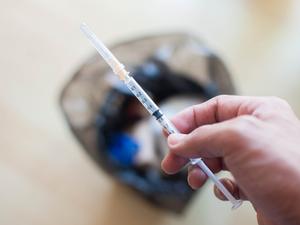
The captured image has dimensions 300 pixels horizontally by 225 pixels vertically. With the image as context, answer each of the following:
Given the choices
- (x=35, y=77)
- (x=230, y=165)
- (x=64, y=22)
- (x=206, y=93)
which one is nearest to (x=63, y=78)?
(x=35, y=77)

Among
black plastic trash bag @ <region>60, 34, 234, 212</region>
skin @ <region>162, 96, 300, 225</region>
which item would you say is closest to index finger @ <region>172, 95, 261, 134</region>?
skin @ <region>162, 96, 300, 225</region>

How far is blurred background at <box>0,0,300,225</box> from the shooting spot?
1.15 metres

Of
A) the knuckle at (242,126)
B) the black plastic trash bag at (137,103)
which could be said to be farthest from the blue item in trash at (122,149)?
the knuckle at (242,126)

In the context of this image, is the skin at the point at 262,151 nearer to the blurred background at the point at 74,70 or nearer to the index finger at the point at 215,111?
the index finger at the point at 215,111

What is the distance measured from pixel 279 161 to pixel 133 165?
2.16ft

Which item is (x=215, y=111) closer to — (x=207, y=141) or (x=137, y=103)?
(x=207, y=141)

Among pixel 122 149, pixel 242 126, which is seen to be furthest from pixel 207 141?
pixel 122 149

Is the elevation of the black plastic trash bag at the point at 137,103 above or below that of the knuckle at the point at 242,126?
above

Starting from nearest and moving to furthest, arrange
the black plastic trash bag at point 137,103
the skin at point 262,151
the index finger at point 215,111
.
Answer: the skin at point 262,151
the index finger at point 215,111
the black plastic trash bag at point 137,103

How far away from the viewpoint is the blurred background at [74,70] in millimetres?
1146

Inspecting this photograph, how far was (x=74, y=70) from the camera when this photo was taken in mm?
1236

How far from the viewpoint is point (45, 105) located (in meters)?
1.20

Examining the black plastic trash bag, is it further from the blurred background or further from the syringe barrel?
the syringe barrel

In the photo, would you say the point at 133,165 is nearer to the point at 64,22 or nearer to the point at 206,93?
the point at 206,93
